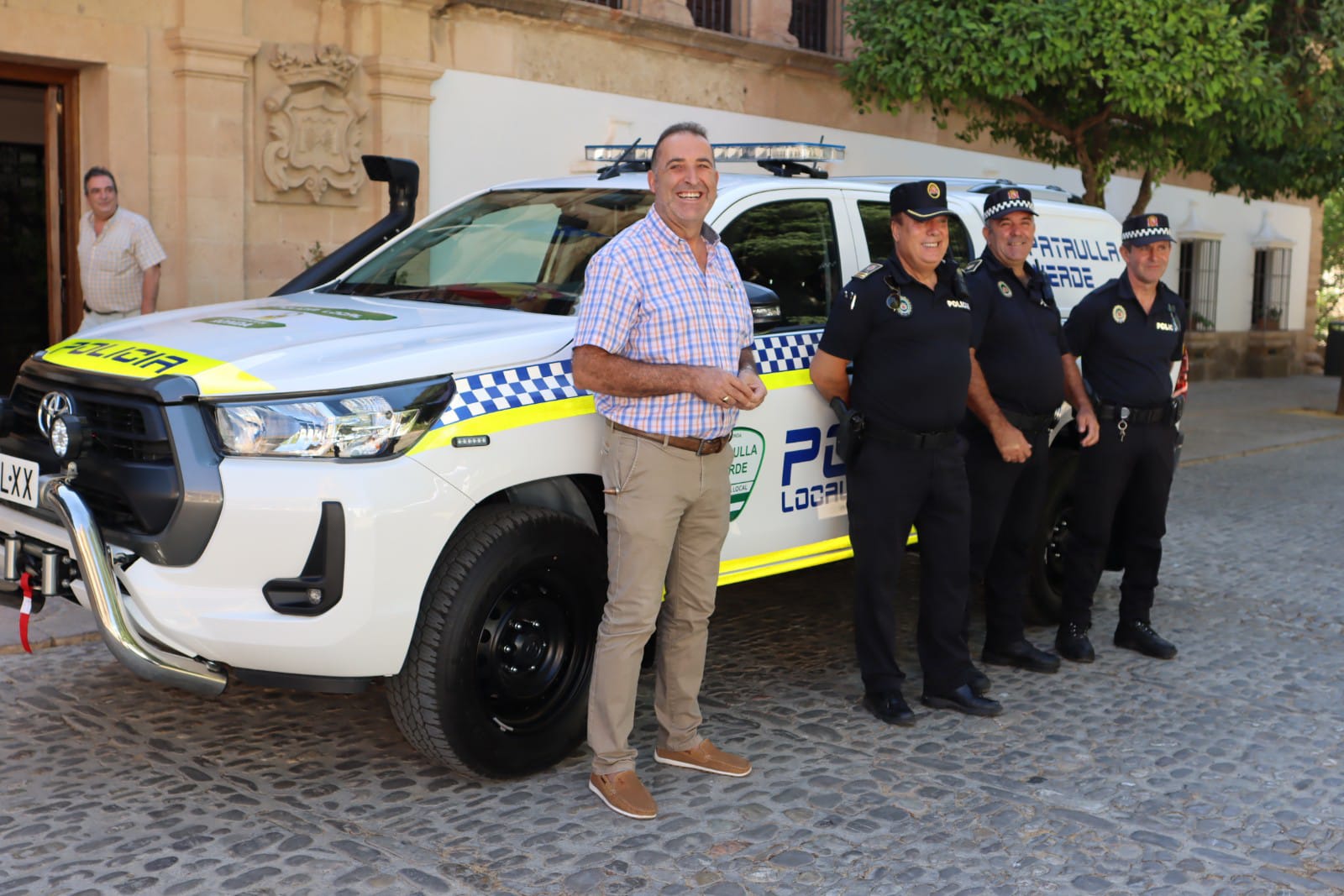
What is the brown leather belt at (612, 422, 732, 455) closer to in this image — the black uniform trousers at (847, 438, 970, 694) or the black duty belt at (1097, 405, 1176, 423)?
the black uniform trousers at (847, 438, 970, 694)

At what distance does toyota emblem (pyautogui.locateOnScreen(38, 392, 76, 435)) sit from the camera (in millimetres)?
4059

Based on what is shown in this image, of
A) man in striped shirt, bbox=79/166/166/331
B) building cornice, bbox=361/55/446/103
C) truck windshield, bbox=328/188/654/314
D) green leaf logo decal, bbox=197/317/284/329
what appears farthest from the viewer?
building cornice, bbox=361/55/446/103

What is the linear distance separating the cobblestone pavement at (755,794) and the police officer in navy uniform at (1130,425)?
305 mm

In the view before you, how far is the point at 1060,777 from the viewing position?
14.6 ft

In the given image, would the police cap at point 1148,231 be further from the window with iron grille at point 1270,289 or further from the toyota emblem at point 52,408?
the window with iron grille at point 1270,289

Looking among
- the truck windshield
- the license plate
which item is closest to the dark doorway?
the truck windshield

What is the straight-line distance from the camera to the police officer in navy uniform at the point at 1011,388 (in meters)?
5.34

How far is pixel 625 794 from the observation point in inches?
161

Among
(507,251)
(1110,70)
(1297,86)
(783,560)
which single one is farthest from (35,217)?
(1297,86)

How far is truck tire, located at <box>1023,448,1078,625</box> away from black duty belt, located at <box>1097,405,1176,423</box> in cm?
46

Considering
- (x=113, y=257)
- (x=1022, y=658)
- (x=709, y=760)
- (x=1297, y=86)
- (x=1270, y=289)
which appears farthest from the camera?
(x=1270, y=289)

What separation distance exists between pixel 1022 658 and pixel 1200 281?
21969 millimetres

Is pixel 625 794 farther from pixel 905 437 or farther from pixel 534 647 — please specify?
pixel 905 437

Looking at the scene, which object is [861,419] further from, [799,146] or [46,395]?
[46,395]
